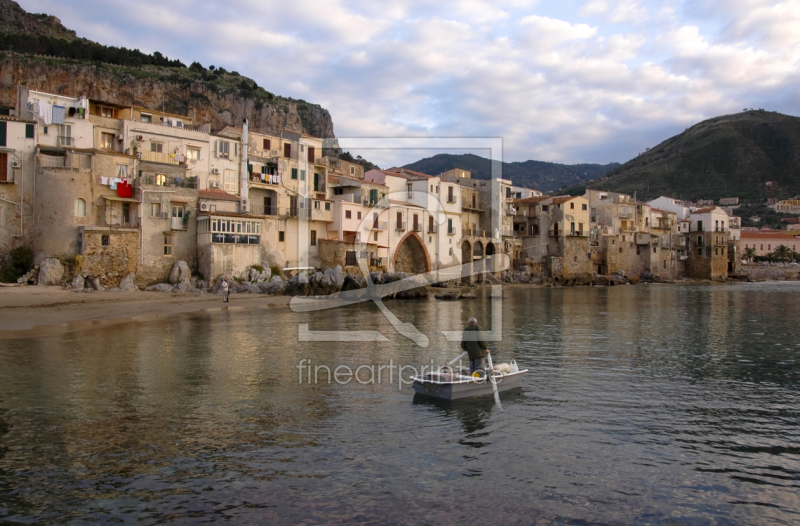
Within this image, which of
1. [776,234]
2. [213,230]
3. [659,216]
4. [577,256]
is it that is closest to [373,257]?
[213,230]

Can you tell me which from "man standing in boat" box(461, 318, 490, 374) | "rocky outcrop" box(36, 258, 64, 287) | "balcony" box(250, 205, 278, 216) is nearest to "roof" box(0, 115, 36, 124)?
"rocky outcrop" box(36, 258, 64, 287)

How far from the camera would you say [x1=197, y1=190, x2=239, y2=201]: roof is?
44384 millimetres

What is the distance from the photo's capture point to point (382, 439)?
39.0ft

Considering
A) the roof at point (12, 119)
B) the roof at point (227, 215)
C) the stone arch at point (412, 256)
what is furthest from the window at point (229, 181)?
the stone arch at point (412, 256)

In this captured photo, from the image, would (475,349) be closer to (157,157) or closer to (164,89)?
(157,157)

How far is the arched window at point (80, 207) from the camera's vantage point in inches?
1516

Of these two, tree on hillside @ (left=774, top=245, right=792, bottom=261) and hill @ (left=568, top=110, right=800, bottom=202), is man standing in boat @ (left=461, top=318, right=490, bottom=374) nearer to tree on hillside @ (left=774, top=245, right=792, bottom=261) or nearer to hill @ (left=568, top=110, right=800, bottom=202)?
tree on hillside @ (left=774, top=245, right=792, bottom=261)

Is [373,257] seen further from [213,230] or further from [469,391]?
[469,391]

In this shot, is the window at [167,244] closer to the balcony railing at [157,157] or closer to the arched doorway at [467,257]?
the balcony railing at [157,157]

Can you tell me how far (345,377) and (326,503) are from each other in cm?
890

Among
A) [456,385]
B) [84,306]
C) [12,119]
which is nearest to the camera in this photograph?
[456,385]

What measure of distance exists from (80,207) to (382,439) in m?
34.7

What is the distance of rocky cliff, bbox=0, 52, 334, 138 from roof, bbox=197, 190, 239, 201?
33.4 meters

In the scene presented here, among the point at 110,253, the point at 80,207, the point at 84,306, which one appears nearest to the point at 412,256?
the point at 110,253
